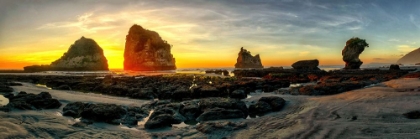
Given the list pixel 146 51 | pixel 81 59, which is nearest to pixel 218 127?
pixel 146 51

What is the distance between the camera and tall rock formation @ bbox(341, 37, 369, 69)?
7385 cm

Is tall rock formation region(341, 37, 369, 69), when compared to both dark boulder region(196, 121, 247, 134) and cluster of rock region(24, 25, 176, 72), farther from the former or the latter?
cluster of rock region(24, 25, 176, 72)

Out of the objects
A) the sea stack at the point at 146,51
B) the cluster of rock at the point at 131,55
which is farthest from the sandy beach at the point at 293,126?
the cluster of rock at the point at 131,55

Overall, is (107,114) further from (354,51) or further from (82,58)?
(82,58)

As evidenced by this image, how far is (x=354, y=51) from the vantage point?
244ft

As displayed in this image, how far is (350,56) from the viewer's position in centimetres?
7506

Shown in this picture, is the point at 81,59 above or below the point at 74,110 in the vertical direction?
above

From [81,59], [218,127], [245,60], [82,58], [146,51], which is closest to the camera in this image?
[218,127]

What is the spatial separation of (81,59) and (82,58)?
653 millimetres

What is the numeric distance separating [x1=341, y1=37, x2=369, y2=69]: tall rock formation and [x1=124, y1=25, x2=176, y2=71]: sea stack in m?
80.2

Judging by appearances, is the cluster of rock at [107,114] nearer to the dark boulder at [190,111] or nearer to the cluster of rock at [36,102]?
the cluster of rock at [36,102]

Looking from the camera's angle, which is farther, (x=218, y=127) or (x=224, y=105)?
(x=224, y=105)

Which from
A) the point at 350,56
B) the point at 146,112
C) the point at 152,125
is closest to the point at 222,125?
the point at 152,125

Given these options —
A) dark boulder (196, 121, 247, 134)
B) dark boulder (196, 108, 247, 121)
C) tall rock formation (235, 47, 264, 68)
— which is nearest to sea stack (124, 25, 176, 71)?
tall rock formation (235, 47, 264, 68)
